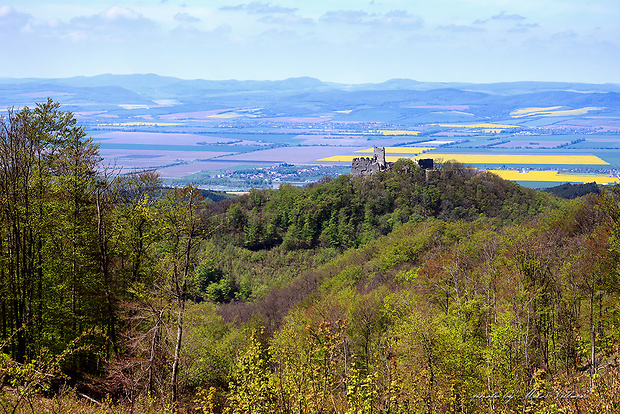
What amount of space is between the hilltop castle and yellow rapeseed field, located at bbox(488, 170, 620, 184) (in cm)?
5738

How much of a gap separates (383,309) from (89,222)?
15678 mm

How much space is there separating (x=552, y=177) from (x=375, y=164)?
7837 centimetres

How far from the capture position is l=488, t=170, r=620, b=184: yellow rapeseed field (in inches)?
5197

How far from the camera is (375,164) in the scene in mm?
90188

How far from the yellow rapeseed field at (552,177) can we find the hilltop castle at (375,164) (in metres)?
57.4

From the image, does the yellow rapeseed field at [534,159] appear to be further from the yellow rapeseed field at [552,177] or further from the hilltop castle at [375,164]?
the hilltop castle at [375,164]

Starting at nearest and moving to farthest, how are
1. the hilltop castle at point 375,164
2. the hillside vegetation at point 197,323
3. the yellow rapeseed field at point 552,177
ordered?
the hillside vegetation at point 197,323
the hilltop castle at point 375,164
the yellow rapeseed field at point 552,177

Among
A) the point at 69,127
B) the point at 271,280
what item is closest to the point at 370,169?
the point at 271,280

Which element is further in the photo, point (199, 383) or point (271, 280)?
point (271, 280)

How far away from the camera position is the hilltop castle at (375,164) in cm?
8700

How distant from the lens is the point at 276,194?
87438 mm

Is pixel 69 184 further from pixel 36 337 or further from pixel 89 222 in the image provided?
pixel 36 337

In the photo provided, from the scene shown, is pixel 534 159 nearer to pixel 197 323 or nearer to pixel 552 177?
pixel 552 177

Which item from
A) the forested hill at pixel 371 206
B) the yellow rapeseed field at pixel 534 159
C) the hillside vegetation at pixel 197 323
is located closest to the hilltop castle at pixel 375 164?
the forested hill at pixel 371 206
